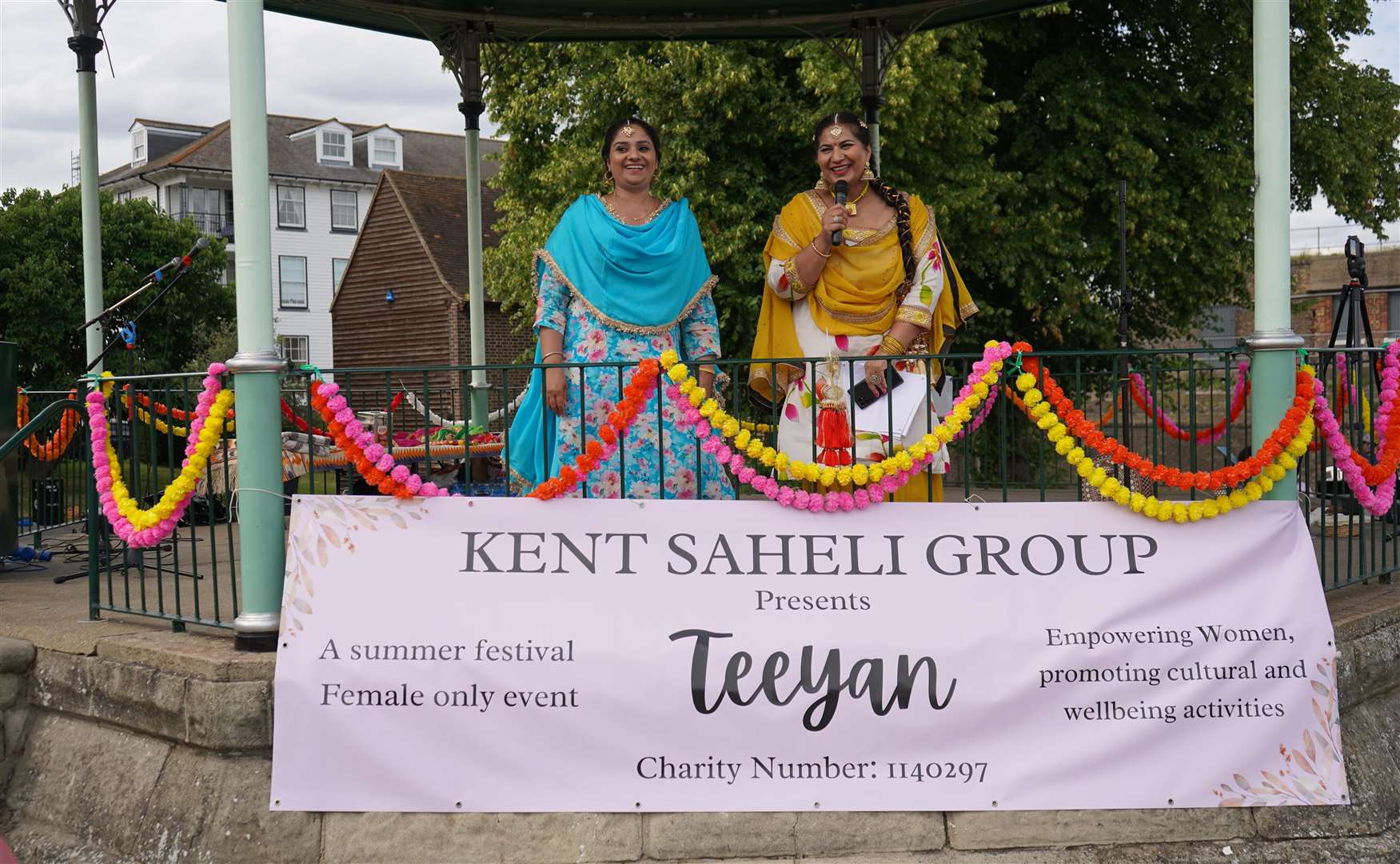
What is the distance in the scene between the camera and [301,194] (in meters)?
47.2

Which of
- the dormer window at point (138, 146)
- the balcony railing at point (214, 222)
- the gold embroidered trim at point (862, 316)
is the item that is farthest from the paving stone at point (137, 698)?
the dormer window at point (138, 146)

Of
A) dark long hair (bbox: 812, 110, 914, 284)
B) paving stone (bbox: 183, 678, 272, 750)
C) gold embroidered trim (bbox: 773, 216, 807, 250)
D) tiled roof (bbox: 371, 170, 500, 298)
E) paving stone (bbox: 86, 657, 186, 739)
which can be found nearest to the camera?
paving stone (bbox: 183, 678, 272, 750)

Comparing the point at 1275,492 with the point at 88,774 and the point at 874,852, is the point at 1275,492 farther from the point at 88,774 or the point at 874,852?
the point at 88,774

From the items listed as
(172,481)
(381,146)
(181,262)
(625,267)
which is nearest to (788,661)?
(625,267)

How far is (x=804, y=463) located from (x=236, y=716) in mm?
2006

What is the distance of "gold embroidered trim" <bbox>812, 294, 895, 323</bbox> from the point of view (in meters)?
4.67

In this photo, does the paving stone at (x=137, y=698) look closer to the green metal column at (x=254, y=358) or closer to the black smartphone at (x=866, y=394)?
the green metal column at (x=254, y=358)

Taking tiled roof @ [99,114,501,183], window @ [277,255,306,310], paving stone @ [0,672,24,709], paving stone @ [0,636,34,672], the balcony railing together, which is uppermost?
tiled roof @ [99,114,501,183]

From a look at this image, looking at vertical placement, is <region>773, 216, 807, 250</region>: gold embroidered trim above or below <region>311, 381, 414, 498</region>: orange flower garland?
above

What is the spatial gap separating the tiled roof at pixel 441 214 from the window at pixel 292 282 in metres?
12.5

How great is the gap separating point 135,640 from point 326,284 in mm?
45855

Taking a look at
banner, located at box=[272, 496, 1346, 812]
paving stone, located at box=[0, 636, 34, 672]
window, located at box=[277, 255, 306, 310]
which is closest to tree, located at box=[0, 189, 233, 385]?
window, located at box=[277, 255, 306, 310]

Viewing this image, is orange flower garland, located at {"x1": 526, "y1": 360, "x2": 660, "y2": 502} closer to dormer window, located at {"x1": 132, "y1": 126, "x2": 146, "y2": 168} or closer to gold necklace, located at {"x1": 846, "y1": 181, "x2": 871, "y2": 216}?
gold necklace, located at {"x1": 846, "y1": 181, "x2": 871, "y2": 216}

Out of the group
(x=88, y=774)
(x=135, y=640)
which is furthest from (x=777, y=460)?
(x=88, y=774)
